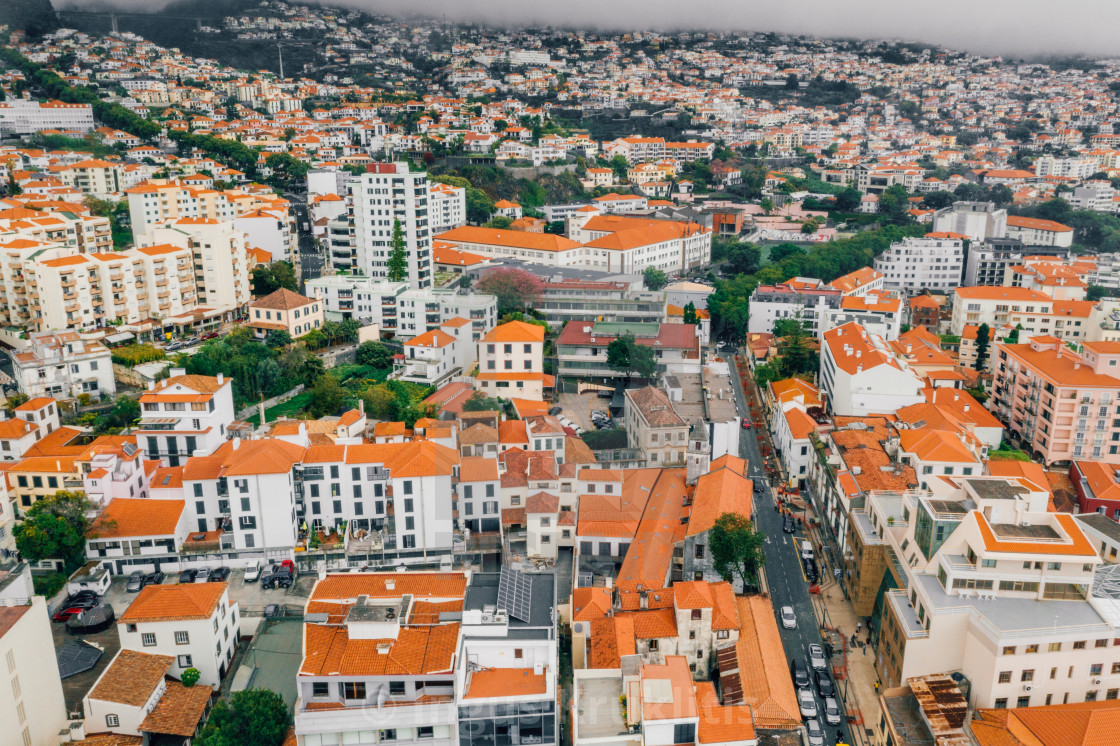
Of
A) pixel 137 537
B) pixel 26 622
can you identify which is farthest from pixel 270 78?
pixel 26 622

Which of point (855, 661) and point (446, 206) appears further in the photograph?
point (446, 206)

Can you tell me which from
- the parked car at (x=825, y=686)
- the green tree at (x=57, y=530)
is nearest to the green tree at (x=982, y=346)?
the parked car at (x=825, y=686)

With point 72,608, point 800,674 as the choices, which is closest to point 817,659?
point 800,674

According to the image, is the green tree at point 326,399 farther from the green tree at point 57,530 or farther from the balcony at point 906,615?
the balcony at point 906,615

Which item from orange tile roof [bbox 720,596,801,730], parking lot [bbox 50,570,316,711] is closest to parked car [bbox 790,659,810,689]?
orange tile roof [bbox 720,596,801,730]

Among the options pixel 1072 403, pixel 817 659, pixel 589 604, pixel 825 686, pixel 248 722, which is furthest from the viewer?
pixel 1072 403

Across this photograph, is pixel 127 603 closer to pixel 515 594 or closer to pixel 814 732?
pixel 515 594

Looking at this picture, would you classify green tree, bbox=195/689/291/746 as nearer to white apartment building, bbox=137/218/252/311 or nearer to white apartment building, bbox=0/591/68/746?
white apartment building, bbox=0/591/68/746
